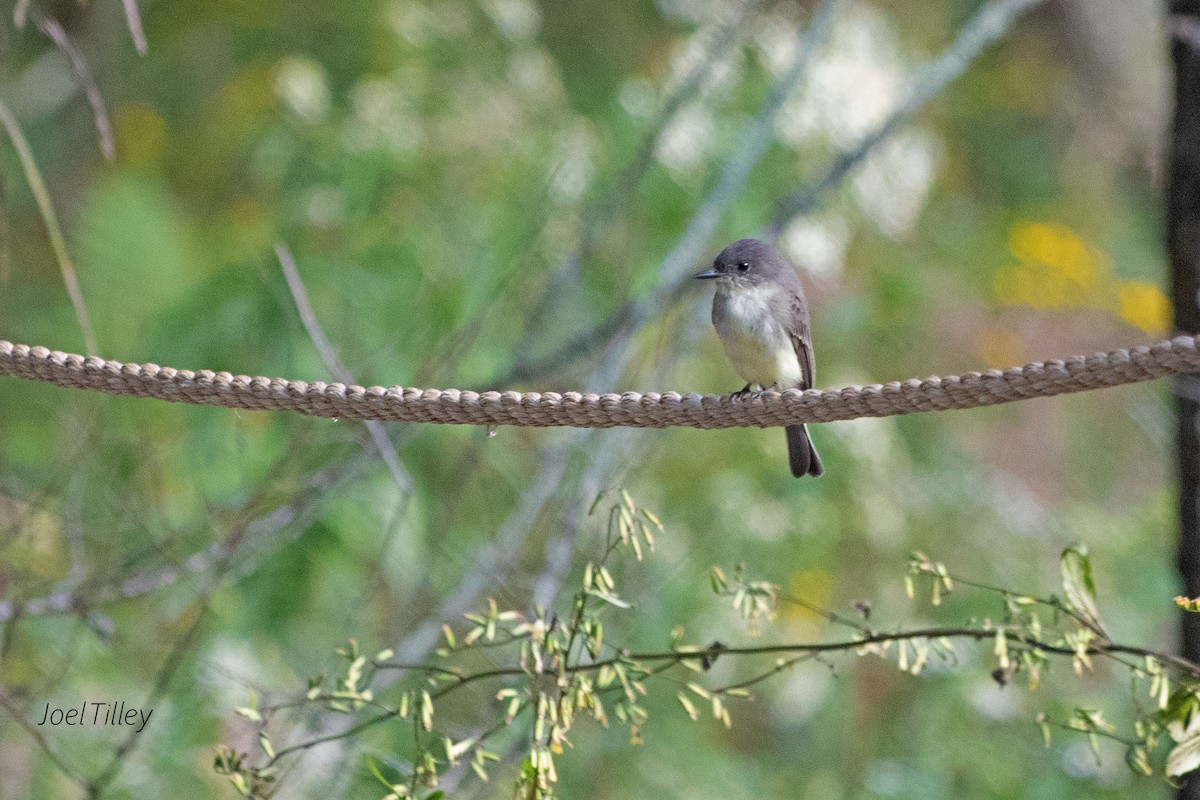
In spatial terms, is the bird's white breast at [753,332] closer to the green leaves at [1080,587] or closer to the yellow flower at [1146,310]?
the green leaves at [1080,587]

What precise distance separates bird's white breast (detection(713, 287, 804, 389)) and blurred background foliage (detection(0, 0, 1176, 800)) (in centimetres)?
26

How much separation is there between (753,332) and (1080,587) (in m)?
1.33

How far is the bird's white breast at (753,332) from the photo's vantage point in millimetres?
3135

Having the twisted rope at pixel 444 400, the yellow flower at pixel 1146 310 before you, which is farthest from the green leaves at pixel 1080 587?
the yellow flower at pixel 1146 310

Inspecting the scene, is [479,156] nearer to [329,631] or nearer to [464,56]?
[464,56]

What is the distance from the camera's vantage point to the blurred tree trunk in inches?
97.8

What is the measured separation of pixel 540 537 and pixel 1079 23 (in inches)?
201

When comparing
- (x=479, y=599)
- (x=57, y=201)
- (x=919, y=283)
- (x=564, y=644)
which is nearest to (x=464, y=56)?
(x=919, y=283)

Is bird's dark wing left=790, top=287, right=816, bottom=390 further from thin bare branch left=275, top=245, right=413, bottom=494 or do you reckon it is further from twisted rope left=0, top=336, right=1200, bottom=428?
twisted rope left=0, top=336, right=1200, bottom=428

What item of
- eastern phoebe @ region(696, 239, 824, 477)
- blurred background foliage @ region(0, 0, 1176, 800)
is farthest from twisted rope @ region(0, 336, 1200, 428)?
eastern phoebe @ region(696, 239, 824, 477)

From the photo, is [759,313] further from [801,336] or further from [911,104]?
[911,104]

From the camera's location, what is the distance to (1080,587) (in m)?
1.91

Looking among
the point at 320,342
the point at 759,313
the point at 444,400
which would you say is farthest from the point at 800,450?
the point at 444,400

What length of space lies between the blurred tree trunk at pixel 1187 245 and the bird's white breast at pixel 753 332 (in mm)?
853
